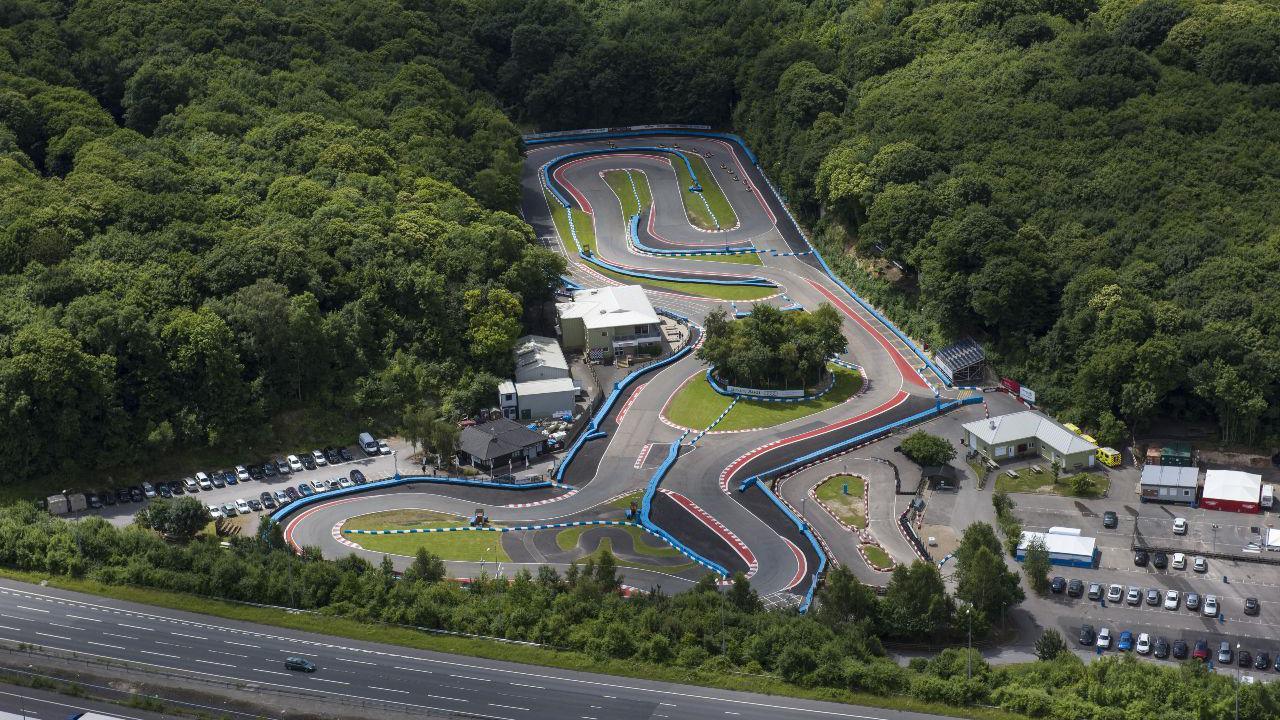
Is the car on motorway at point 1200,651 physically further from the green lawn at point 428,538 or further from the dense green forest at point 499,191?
the green lawn at point 428,538

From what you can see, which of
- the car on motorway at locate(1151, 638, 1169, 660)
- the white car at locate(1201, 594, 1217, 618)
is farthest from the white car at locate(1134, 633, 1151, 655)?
the white car at locate(1201, 594, 1217, 618)

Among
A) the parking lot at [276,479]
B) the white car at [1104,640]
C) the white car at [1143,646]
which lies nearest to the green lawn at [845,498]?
the white car at [1104,640]

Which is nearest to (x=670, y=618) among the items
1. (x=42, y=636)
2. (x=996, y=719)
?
(x=996, y=719)

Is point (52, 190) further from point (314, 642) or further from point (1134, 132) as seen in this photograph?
point (1134, 132)

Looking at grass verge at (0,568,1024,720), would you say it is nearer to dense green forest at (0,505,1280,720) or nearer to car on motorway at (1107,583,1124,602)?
dense green forest at (0,505,1280,720)

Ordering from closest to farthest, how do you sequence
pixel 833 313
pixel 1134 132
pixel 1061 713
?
pixel 1061 713 → pixel 833 313 → pixel 1134 132
